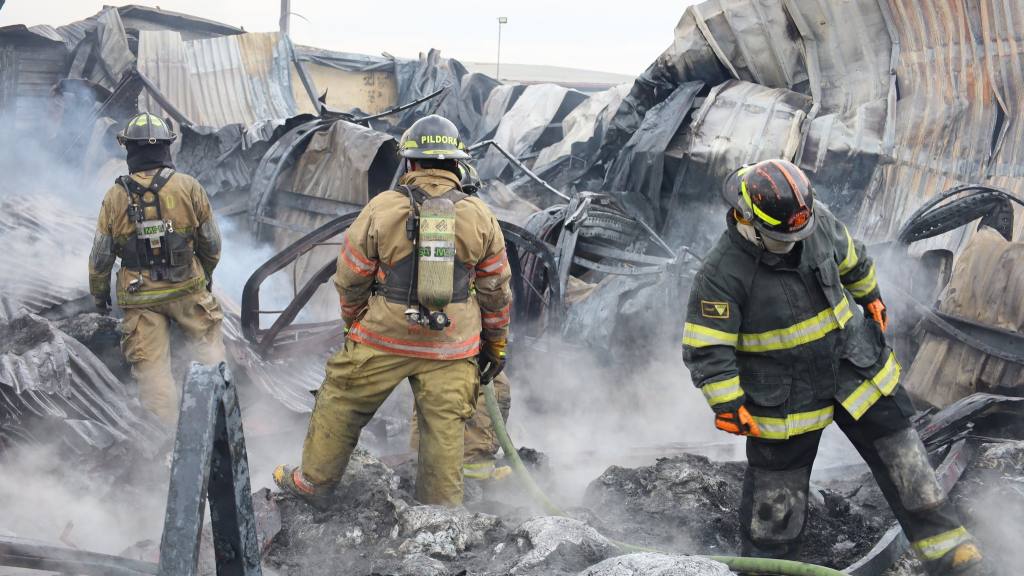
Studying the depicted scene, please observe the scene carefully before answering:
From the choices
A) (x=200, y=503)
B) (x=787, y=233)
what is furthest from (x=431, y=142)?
(x=200, y=503)

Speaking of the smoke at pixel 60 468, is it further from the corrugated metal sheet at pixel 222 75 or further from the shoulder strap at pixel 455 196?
the corrugated metal sheet at pixel 222 75

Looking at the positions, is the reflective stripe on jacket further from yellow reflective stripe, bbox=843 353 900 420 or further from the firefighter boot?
the firefighter boot

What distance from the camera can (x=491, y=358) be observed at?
4121 mm

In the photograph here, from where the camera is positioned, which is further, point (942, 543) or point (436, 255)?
point (436, 255)

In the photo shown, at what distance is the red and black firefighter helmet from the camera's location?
312 centimetres

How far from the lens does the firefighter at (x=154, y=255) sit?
4895 mm

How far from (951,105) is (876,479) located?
5917 millimetres

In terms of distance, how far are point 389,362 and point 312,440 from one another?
1.69ft

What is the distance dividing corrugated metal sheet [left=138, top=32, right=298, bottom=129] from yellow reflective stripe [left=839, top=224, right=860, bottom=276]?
13.8 metres

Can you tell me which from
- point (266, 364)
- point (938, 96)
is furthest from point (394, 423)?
point (938, 96)

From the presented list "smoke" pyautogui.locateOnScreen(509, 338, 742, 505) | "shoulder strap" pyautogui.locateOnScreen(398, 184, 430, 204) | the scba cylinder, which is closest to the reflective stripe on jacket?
the scba cylinder

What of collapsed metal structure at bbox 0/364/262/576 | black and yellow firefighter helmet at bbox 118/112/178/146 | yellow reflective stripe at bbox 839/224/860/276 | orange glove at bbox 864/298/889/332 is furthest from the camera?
black and yellow firefighter helmet at bbox 118/112/178/146

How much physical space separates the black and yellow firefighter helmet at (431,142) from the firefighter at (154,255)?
1.91m

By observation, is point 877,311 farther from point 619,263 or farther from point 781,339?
point 619,263
